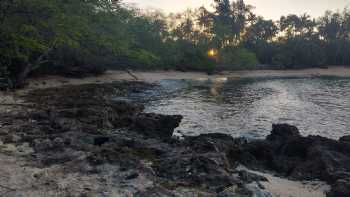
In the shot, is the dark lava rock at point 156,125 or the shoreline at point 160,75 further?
the shoreline at point 160,75

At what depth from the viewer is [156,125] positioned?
Result: 48.0 feet

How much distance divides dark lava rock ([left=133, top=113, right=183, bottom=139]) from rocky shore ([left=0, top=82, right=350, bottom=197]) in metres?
0.05

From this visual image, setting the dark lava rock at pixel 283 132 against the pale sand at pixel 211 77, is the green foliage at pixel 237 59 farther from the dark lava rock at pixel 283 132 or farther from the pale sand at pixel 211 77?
the dark lava rock at pixel 283 132

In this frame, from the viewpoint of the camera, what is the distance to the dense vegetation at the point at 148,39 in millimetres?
18828

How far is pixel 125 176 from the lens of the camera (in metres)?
8.16

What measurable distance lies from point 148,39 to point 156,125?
151ft

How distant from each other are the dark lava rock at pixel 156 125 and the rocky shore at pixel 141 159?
1.9 inches

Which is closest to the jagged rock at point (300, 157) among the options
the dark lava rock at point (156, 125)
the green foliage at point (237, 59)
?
the dark lava rock at point (156, 125)

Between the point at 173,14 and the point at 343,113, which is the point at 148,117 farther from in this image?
the point at 173,14

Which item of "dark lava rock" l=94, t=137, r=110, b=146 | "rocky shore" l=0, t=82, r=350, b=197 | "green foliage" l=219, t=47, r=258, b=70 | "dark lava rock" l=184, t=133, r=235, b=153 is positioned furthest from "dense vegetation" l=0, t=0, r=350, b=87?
"dark lava rock" l=184, t=133, r=235, b=153

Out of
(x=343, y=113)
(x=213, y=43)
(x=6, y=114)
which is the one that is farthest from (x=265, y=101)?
(x=213, y=43)

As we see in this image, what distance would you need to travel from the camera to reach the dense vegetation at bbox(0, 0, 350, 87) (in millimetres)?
18828

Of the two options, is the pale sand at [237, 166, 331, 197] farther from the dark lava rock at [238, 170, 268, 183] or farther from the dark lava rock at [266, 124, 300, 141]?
the dark lava rock at [266, 124, 300, 141]

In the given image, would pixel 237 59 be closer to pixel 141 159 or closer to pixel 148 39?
pixel 148 39
